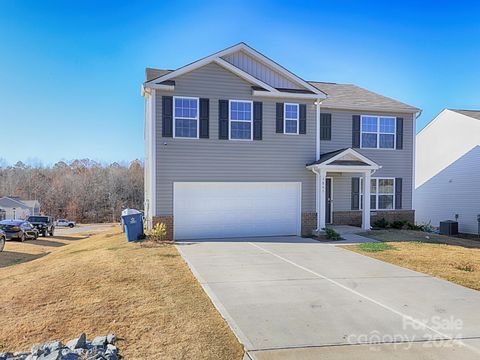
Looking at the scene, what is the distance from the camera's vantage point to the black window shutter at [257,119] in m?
15.7

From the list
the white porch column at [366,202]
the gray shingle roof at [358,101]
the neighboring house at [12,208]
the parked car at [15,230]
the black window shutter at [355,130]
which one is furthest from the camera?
the neighboring house at [12,208]

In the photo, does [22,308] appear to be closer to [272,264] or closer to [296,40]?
[272,264]

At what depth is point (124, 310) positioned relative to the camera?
6.21m

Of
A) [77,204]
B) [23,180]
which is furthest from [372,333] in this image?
[23,180]

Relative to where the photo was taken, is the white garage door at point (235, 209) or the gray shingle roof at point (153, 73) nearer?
the white garage door at point (235, 209)

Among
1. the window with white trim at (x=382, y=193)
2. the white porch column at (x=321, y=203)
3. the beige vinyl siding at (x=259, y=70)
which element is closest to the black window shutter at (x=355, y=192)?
the window with white trim at (x=382, y=193)

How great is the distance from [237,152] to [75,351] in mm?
11624

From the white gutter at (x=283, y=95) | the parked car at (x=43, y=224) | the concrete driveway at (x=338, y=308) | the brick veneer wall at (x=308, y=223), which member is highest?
the white gutter at (x=283, y=95)

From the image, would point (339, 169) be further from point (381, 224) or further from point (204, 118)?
point (204, 118)

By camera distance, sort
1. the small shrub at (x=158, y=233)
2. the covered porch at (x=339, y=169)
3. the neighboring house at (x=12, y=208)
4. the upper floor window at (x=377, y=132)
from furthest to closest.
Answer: the neighboring house at (x=12, y=208), the upper floor window at (x=377, y=132), the covered porch at (x=339, y=169), the small shrub at (x=158, y=233)

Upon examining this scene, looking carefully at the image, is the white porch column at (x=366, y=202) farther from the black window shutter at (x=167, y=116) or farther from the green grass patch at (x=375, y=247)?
the black window shutter at (x=167, y=116)

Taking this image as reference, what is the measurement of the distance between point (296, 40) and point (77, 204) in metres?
57.9

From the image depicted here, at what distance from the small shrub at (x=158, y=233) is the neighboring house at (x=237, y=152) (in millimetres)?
367

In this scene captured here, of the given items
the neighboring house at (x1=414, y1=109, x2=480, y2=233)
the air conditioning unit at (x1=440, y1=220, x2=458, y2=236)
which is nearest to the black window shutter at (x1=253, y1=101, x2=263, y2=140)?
the air conditioning unit at (x1=440, y1=220, x2=458, y2=236)
